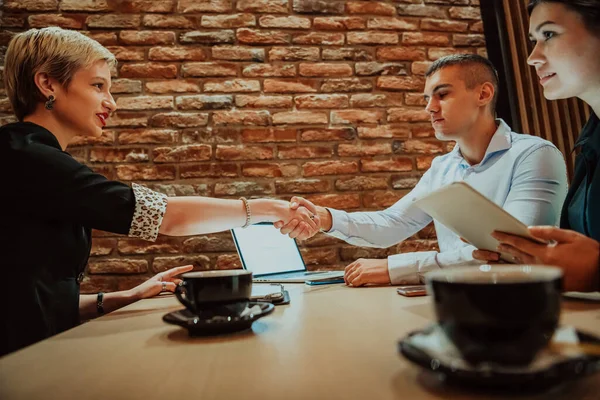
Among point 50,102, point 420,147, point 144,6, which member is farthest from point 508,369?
point 144,6

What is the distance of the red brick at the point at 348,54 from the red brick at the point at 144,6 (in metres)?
0.89

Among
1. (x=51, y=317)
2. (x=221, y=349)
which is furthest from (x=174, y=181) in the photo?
(x=221, y=349)

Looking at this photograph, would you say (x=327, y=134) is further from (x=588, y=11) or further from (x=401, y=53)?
(x=588, y=11)

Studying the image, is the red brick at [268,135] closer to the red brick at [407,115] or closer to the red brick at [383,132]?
the red brick at [383,132]

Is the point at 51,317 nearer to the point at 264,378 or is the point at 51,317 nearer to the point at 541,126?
the point at 264,378

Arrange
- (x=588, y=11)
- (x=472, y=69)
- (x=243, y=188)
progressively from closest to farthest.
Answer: (x=588, y=11) → (x=472, y=69) → (x=243, y=188)

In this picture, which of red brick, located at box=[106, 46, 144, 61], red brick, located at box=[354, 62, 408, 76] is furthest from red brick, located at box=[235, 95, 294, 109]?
red brick, located at box=[106, 46, 144, 61]

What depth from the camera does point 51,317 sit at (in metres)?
1.05

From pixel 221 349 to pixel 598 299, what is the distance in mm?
732

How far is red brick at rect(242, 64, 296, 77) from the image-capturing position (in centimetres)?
242

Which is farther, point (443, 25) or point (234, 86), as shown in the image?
point (443, 25)

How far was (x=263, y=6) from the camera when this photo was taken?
8.07ft

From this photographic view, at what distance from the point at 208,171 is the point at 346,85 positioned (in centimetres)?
91

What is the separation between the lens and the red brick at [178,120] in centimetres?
234
